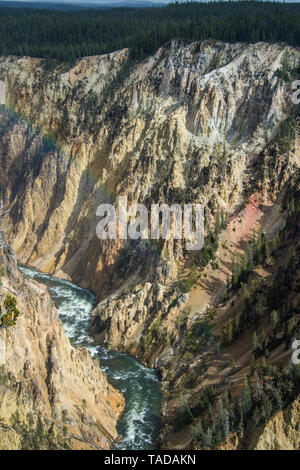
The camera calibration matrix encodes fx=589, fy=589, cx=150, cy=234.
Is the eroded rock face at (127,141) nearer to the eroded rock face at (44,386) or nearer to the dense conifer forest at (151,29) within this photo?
the dense conifer forest at (151,29)

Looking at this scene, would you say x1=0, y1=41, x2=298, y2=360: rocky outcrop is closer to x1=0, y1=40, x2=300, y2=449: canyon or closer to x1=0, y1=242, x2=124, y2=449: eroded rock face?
x1=0, y1=40, x2=300, y2=449: canyon

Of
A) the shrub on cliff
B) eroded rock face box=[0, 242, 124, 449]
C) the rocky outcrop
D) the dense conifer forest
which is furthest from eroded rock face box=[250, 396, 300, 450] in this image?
the dense conifer forest

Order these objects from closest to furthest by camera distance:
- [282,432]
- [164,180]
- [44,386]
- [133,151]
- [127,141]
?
1. [282,432]
2. [44,386]
3. [164,180]
4. [133,151]
5. [127,141]

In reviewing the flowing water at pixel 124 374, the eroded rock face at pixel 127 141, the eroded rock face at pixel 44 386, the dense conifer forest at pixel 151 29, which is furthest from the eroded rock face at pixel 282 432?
the dense conifer forest at pixel 151 29

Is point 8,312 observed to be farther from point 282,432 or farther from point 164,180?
point 164,180

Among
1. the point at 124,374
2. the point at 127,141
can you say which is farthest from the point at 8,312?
the point at 127,141
